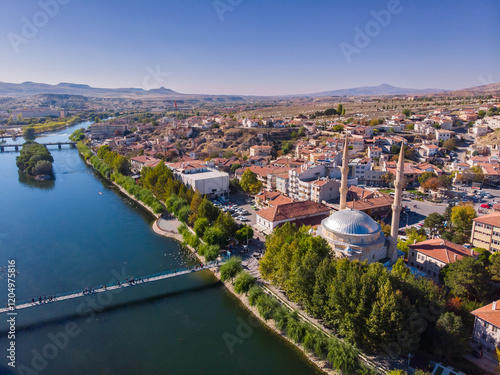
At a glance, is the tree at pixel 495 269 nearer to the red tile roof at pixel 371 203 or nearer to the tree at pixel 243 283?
the red tile roof at pixel 371 203

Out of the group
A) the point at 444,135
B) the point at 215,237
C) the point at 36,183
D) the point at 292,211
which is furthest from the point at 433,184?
the point at 36,183

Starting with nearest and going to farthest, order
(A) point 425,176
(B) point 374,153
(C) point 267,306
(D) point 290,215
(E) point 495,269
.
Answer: (C) point 267,306 < (E) point 495,269 < (D) point 290,215 < (A) point 425,176 < (B) point 374,153

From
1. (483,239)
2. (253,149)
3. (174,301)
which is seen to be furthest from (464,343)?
(253,149)

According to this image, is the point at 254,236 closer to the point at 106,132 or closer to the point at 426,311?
the point at 426,311

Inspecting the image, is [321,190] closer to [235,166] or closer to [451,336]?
[235,166]

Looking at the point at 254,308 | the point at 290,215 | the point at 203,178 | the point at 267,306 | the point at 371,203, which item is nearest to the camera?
the point at 267,306

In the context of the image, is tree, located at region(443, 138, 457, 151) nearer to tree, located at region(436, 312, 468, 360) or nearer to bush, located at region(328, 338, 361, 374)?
tree, located at region(436, 312, 468, 360)

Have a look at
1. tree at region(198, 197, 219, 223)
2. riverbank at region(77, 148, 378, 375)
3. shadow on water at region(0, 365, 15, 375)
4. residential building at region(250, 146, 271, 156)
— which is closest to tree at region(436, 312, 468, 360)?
riverbank at region(77, 148, 378, 375)

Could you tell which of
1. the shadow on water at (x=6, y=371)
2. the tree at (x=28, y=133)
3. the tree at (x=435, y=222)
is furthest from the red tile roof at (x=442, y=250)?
the tree at (x=28, y=133)
